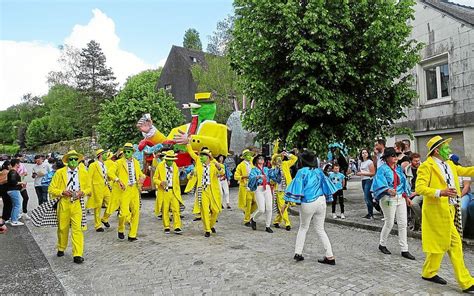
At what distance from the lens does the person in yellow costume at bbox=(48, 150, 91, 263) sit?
6.85 meters

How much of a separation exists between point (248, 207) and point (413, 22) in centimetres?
1097

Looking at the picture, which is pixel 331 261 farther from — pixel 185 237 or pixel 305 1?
pixel 305 1

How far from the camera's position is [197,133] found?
18.2 m

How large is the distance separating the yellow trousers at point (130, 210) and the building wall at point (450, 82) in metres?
11.1

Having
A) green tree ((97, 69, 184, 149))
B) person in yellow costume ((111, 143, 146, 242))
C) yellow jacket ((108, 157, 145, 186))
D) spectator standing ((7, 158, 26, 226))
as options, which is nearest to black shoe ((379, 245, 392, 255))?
person in yellow costume ((111, 143, 146, 242))

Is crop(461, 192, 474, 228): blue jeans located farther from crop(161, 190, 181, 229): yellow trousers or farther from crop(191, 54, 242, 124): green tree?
crop(191, 54, 242, 124): green tree

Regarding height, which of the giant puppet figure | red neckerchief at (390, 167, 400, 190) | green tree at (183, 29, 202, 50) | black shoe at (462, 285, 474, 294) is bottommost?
black shoe at (462, 285, 474, 294)

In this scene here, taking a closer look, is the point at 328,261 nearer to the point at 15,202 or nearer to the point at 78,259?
the point at 78,259

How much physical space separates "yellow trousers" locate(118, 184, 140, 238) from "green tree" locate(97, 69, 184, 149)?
16612 millimetres

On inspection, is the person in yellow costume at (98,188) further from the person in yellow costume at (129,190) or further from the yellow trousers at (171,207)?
the yellow trousers at (171,207)

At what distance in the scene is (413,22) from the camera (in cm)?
1605

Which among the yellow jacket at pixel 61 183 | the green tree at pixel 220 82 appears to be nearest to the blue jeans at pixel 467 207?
the yellow jacket at pixel 61 183

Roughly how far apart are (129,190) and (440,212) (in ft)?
18.9

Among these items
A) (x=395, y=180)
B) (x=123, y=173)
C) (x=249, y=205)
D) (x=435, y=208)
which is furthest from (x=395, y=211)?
(x=123, y=173)
